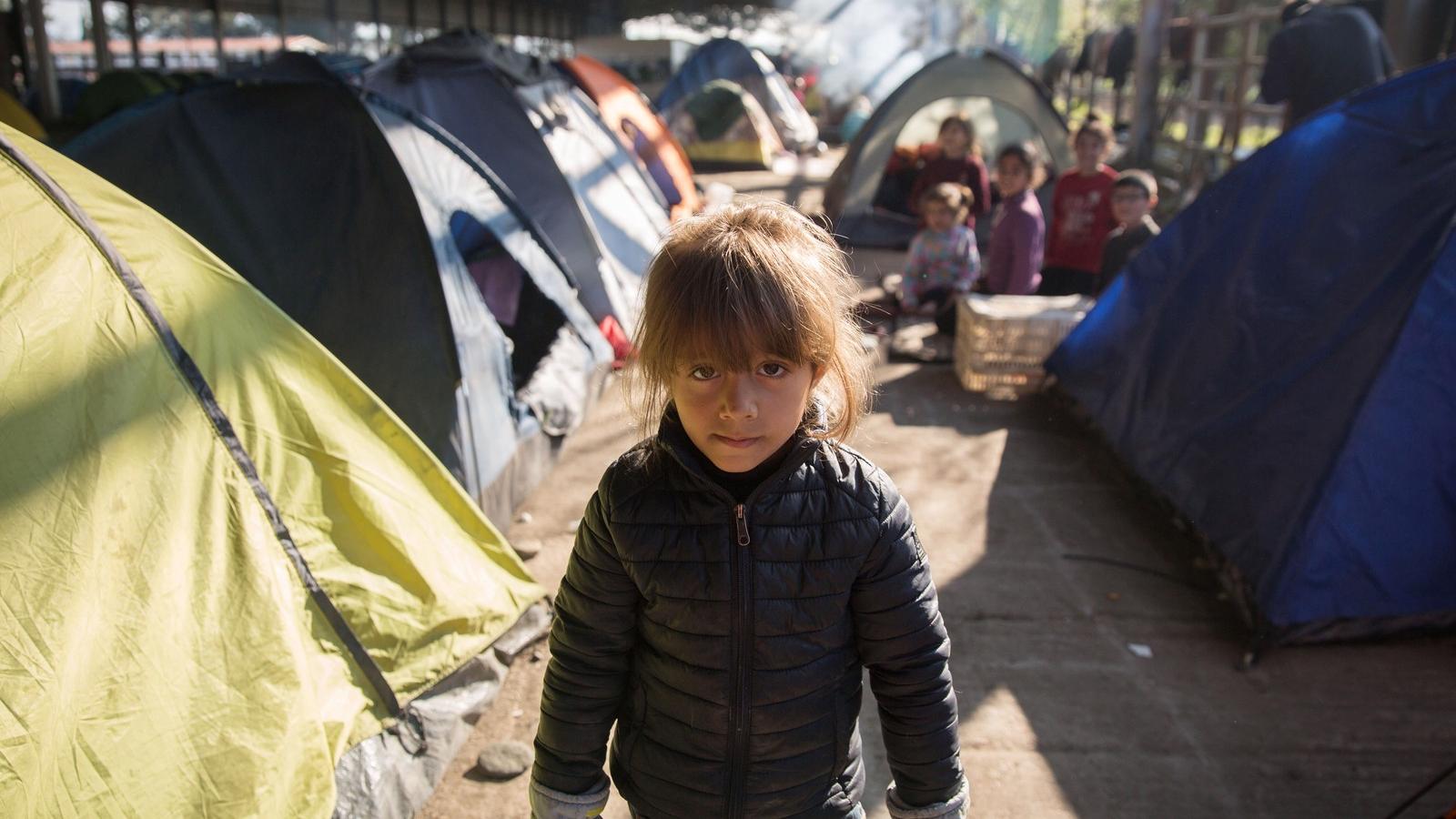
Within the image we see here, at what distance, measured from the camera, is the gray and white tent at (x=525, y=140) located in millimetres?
5590

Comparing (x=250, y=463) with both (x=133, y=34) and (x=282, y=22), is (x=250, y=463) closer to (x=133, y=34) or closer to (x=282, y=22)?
(x=133, y=34)

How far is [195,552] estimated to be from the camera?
207cm

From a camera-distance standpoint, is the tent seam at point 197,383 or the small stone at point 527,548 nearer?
the tent seam at point 197,383

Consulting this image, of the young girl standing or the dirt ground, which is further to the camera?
the dirt ground

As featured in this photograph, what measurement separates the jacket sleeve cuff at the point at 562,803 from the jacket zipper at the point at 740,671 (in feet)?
0.61

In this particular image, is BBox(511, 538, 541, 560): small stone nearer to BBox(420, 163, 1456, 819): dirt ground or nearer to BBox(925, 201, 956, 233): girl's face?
BBox(420, 163, 1456, 819): dirt ground

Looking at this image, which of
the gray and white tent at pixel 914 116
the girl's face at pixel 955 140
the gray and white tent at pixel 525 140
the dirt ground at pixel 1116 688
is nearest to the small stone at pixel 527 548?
the dirt ground at pixel 1116 688

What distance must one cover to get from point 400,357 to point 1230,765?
2787 mm

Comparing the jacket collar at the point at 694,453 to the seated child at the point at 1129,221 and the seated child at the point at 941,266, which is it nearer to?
the seated child at the point at 1129,221

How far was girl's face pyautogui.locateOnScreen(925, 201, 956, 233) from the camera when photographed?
20.9 ft

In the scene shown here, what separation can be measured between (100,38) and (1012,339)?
36.8 feet

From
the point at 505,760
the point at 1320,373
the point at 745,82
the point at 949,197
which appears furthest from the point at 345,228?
the point at 745,82

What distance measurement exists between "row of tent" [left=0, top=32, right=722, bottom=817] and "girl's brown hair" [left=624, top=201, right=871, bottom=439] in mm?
1175

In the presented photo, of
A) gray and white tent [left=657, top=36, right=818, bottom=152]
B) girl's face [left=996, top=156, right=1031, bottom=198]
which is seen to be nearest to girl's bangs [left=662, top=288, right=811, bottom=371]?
girl's face [left=996, top=156, right=1031, bottom=198]
